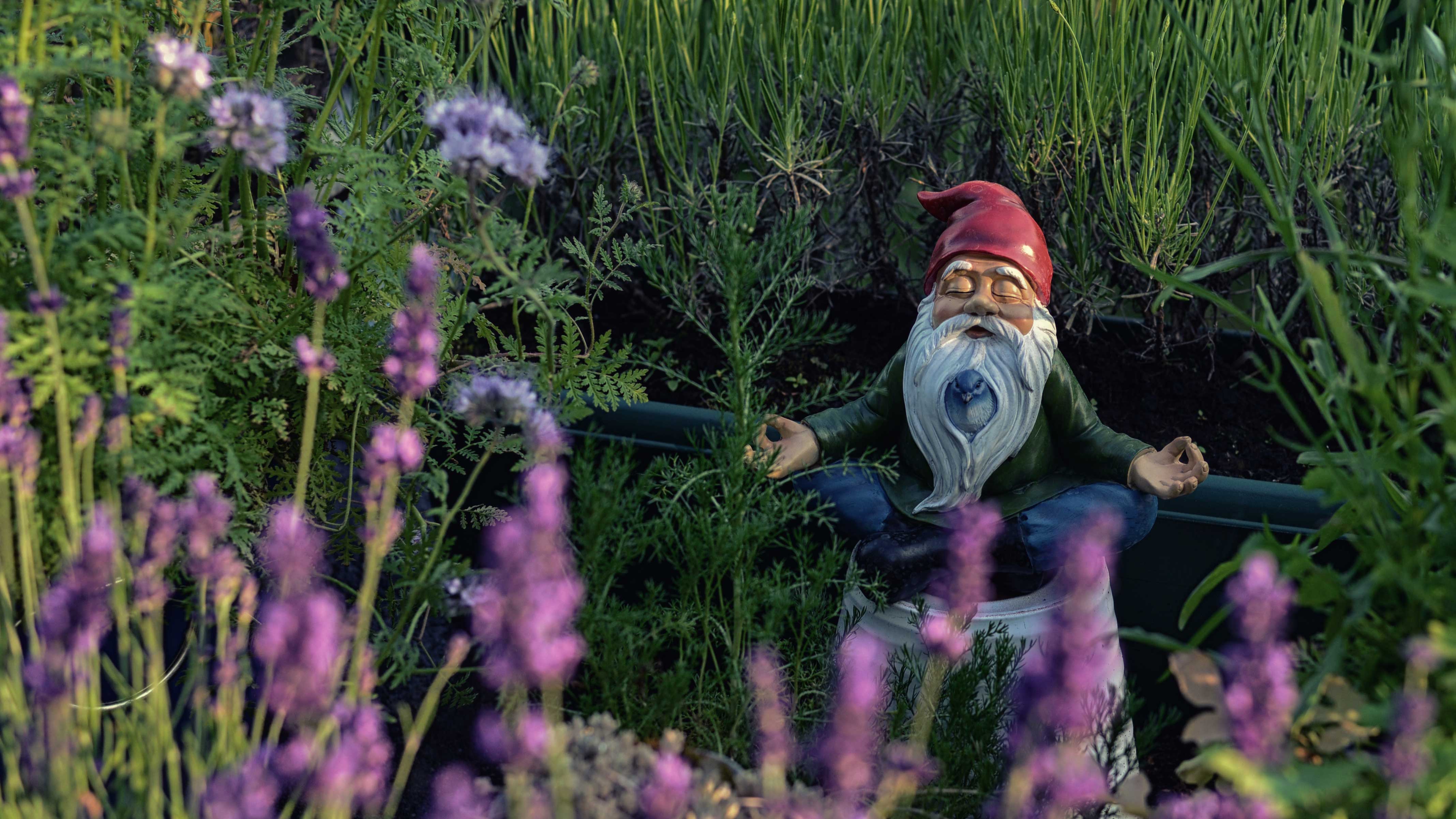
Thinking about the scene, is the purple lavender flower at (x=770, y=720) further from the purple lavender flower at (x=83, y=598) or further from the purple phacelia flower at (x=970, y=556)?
the purple lavender flower at (x=83, y=598)

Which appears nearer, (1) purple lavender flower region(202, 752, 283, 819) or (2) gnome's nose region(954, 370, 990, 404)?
(1) purple lavender flower region(202, 752, 283, 819)

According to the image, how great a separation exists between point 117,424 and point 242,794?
41 cm

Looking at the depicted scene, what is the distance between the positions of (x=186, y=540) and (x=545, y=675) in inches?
33.0

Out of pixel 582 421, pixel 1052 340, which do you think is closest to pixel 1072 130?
pixel 1052 340

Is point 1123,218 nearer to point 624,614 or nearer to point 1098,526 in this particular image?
point 624,614

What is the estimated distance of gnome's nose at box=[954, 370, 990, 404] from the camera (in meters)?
1.82

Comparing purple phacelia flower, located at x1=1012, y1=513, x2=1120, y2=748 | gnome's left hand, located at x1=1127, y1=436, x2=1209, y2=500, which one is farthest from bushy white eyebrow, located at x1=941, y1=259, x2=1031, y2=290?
purple phacelia flower, located at x1=1012, y1=513, x2=1120, y2=748

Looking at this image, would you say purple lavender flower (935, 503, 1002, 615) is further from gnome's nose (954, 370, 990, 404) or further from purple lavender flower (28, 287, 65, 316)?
purple lavender flower (28, 287, 65, 316)

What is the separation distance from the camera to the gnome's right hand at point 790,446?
1.86 m

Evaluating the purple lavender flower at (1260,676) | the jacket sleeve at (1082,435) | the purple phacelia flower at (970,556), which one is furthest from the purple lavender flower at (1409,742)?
the jacket sleeve at (1082,435)

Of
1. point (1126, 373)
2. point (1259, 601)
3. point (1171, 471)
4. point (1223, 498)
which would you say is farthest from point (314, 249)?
point (1126, 373)

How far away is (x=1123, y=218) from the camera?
241 centimetres

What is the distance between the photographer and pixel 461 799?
0.90 metres

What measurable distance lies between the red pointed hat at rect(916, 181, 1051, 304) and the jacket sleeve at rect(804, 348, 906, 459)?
17 cm
